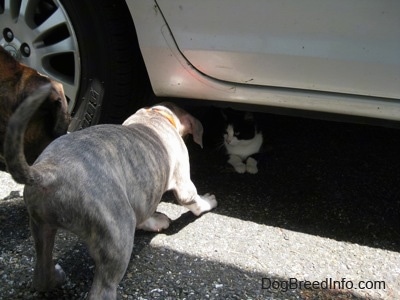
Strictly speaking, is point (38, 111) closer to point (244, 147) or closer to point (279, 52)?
point (279, 52)

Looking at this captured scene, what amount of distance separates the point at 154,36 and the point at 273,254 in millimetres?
1369

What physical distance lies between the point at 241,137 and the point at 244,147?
3.2 inches

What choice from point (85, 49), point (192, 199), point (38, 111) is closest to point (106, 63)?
point (85, 49)

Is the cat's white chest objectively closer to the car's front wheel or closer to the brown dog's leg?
the car's front wheel

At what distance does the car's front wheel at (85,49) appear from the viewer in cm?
281

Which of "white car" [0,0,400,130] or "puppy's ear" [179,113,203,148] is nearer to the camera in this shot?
"white car" [0,0,400,130]

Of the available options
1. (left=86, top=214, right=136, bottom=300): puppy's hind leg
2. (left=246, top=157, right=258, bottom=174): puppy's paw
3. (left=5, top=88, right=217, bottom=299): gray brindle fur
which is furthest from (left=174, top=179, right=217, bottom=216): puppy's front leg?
(left=86, top=214, right=136, bottom=300): puppy's hind leg

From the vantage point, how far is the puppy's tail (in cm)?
161

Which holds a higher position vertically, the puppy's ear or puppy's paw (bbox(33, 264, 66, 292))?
the puppy's ear

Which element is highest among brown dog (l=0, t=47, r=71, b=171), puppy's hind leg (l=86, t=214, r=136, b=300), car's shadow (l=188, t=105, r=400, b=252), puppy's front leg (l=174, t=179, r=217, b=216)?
brown dog (l=0, t=47, r=71, b=171)

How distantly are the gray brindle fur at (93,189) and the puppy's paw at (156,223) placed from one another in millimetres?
397

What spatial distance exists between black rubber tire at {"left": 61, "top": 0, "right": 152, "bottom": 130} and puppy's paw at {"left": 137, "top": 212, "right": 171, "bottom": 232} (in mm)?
678

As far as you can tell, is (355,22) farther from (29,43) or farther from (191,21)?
(29,43)

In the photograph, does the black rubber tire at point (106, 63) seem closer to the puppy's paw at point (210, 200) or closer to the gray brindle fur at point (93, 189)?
the gray brindle fur at point (93, 189)
